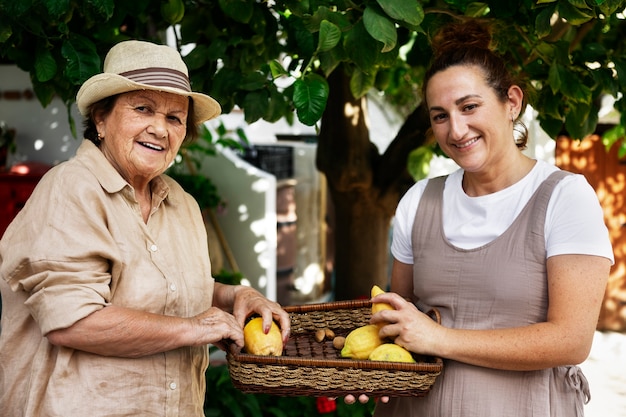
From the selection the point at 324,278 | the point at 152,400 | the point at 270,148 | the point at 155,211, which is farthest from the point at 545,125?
the point at 324,278

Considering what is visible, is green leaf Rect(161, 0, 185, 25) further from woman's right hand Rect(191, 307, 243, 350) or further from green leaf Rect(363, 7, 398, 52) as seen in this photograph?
woman's right hand Rect(191, 307, 243, 350)

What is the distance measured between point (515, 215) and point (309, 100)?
31.4 inches

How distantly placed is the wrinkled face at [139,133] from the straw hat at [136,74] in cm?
4

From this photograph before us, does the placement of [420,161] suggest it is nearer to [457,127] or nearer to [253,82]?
[253,82]

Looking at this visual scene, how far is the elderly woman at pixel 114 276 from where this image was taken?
1.92 m

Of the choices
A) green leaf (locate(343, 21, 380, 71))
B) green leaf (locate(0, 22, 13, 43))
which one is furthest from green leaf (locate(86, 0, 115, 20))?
green leaf (locate(343, 21, 380, 71))

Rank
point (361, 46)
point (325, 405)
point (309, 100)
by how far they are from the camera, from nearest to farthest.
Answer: point (361, 46), point (309, 100), point (325, 405)

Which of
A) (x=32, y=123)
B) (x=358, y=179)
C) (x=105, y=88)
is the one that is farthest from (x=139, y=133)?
(x=32, y=123)

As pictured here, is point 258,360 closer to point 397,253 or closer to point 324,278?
point 397,253

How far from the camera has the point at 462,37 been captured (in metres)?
2.22

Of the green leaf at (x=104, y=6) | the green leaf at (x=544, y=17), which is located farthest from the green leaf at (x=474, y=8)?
the green leaf at (x=104, y=6)

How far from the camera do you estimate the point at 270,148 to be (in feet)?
28.1

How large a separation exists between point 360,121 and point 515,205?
2.54 metres

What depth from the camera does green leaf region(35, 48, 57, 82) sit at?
274cm
